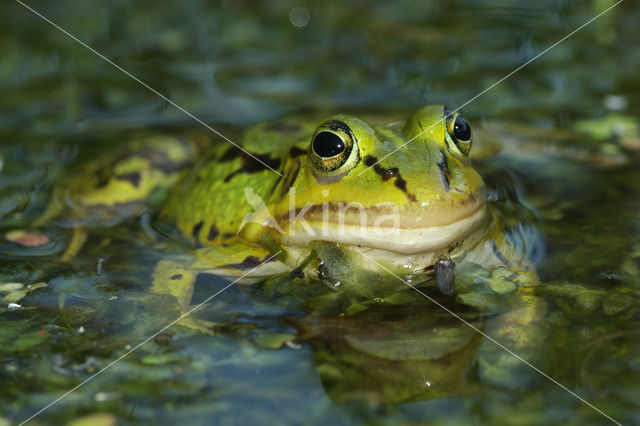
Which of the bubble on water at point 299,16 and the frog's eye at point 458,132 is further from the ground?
the bubble on water at point 299,16

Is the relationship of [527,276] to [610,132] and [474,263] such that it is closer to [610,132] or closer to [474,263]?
[474,263]

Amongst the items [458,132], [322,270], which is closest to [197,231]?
[322,270]

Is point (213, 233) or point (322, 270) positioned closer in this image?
point (322, 270)

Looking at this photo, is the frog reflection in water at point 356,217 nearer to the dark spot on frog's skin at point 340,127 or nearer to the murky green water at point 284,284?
the dark spot on frog's skin at point 340,127

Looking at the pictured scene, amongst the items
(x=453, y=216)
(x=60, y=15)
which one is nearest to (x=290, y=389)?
(x=453, y=216)

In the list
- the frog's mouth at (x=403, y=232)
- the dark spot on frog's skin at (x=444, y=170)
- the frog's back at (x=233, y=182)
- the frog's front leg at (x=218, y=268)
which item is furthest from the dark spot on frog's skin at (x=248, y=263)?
the dark spot on frog's skin at (x=444, y=170)

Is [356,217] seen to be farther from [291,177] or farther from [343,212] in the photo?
[291,177]
